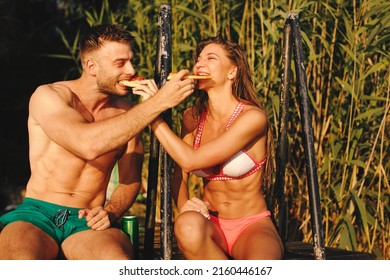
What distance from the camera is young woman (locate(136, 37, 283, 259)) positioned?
10.3 ft

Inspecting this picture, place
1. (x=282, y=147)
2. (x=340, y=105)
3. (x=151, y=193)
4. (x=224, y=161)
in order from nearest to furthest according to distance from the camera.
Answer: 1. (x=224, y=161)
2. (x=151, y=193)
3. (x=282, y=147)
4. (x=340, y=105)

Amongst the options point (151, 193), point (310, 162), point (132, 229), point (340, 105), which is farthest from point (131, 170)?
point (340, 105)

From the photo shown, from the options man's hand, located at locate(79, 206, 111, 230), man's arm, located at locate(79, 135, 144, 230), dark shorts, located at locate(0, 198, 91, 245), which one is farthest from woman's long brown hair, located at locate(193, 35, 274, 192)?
dark shorts, located at locate(0, 198, 91, 245)

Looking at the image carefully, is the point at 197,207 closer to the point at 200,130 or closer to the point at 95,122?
the point at 200,130

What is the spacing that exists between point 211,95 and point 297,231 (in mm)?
1748

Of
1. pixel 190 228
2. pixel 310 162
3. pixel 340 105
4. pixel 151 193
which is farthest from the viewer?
pixel 340 105

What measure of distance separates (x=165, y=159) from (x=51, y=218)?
622 millimetres

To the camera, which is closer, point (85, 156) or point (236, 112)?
point (85, 156)

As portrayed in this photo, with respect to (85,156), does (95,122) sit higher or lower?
higher

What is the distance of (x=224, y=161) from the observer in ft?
10.9

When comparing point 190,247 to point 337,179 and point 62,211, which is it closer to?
point 62,211

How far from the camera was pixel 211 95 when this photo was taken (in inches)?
138

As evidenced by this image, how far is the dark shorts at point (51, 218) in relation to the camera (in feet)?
10.7

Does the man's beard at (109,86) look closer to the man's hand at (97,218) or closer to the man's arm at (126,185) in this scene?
the man's arm at (126,185)
